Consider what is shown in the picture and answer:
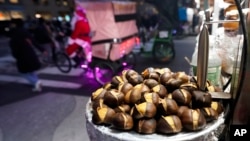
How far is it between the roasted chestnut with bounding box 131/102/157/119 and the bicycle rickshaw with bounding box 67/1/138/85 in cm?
416

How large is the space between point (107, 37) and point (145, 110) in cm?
422

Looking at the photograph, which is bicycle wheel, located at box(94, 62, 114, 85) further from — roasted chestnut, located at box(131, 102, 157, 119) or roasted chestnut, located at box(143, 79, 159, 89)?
roasted chestnut, located at box(131, 102, 157, 119)

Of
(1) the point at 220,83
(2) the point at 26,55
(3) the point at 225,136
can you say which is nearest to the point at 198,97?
(3) the point at 225,136

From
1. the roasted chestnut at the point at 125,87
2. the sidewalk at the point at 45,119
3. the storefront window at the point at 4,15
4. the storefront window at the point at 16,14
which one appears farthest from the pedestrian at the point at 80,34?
the storefront window at the point at 16,14

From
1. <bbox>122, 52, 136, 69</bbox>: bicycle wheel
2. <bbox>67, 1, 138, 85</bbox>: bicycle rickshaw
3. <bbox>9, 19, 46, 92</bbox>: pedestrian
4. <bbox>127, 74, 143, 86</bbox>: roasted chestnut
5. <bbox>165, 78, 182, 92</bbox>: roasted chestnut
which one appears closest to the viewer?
<bbox>165, 78, 182, 92</bbox>: roasted chestnut

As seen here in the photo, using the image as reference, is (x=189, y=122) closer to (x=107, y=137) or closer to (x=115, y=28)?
(x=107, y=137)

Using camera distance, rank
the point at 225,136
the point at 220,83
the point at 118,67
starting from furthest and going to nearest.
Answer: the point at 118,67, the point at 220,83, the point at 225,136

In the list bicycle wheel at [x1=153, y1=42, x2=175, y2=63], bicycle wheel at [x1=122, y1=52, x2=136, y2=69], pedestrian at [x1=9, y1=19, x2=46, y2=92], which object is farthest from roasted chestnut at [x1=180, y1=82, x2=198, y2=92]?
bicycle wheel at [x1=153, y1=42, x2=175, y2=63]

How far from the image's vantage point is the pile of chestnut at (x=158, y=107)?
993 mm

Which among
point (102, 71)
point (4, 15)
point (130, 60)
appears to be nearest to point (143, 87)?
point (102, 71)

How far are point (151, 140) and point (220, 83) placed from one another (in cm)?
83

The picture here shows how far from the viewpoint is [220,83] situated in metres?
1.57

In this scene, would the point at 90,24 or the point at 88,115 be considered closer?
the point at 88,115

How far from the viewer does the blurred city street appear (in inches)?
136
